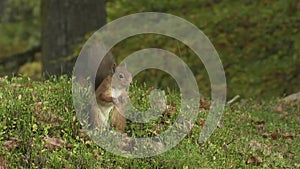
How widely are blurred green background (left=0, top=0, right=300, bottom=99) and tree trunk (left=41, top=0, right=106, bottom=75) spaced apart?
Result: 1.04m

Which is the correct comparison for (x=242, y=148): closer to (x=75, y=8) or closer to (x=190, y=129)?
(x=190, y=129)

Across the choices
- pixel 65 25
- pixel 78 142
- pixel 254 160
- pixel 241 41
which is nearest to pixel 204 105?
pixel 254 160

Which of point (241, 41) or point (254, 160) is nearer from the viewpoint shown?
point (254, 160)

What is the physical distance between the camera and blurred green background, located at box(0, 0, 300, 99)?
1286 centimetres

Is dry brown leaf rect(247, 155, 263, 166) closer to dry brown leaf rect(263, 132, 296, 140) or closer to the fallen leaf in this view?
dry brown leaf rect(263, 132, 296, 140)

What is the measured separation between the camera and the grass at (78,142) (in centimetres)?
578

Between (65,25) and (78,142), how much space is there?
635 cm

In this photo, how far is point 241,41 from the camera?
1409cm

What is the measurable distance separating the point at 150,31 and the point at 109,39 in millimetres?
769

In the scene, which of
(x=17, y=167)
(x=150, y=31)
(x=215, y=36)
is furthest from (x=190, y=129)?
(x=215, y=36)

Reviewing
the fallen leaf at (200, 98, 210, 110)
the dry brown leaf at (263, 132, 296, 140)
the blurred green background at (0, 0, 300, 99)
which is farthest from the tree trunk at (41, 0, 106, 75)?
the dry brown leaf at (263, 132, 296, 140)

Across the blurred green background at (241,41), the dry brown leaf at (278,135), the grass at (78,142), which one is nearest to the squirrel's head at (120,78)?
the grass at (78,142)

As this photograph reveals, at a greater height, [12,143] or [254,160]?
[12,143]

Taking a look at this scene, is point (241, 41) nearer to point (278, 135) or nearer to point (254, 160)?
point (278, 135)
